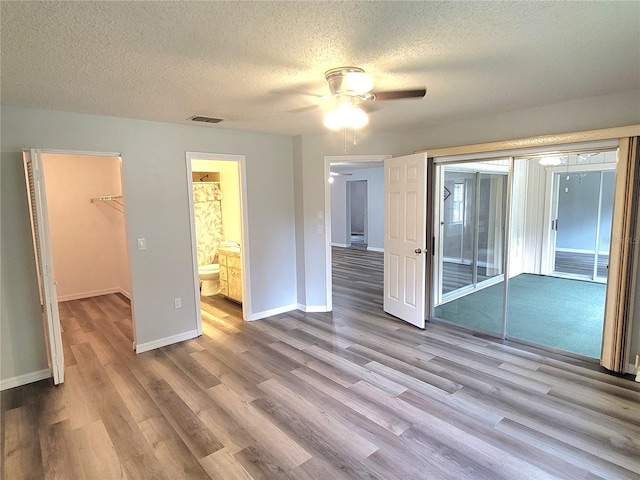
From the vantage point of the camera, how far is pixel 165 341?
13.2 feet

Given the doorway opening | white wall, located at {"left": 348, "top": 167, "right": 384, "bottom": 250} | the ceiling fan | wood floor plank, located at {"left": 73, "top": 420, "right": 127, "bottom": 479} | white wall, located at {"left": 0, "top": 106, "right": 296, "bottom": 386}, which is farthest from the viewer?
the doorway opening

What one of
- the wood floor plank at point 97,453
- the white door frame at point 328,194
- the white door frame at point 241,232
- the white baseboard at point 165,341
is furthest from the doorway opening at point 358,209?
the wood floor plank at point 97,453

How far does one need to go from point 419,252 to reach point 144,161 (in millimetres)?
3167

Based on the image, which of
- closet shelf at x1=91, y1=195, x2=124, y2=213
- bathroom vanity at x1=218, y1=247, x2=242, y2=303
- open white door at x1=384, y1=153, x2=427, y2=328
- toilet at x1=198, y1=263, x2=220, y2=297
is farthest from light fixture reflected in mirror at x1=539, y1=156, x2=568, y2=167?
closet shelf at x1=91, y1=195, x2=124, y2=213

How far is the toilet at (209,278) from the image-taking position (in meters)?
5.73

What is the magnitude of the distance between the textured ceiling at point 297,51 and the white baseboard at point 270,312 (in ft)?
8.84

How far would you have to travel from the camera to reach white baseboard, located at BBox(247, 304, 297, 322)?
4.76 m

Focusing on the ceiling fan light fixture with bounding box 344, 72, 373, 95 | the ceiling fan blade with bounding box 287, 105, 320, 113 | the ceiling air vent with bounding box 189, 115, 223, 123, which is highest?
the ceiling air vent with bounding box 189, 115, 223, 123

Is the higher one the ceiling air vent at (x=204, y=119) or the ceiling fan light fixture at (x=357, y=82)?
the ceiling air vent at (x=204, y=119)

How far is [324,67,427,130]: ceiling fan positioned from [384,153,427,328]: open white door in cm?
182

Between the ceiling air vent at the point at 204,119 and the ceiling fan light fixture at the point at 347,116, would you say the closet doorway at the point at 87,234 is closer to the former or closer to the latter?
the ceiling air vent at the point at 204,119

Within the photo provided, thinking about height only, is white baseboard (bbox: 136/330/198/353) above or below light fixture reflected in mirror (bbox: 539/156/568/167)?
below

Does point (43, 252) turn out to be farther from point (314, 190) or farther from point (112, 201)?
point (112, 201)

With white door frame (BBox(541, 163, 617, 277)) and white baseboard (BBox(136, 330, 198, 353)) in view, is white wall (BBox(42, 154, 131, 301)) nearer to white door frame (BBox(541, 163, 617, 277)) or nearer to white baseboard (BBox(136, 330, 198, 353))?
white baseboard (BBox(136, 330, 198, 353))
